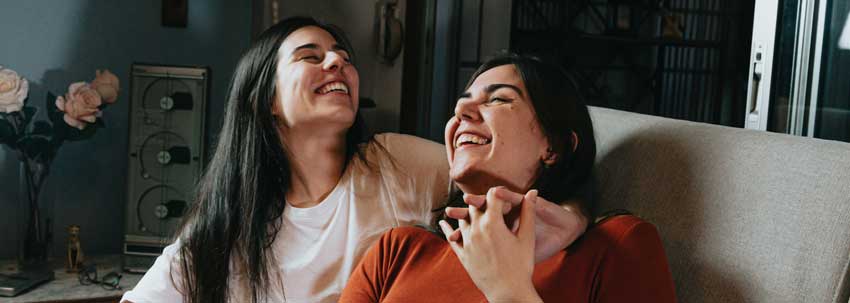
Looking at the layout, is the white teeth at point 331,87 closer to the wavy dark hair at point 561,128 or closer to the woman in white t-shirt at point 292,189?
the woman in white t-shirt at point 292,189

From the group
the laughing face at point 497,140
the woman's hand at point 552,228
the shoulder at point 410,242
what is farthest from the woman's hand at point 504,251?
the shoulder at point 410,242

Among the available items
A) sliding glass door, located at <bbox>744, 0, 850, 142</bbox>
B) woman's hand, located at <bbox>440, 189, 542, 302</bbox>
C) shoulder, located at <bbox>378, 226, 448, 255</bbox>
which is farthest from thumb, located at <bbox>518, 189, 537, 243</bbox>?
sliding glass door, located at <bbox>744, 0, 850, 142</bbox>

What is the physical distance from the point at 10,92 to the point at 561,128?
5.82ft

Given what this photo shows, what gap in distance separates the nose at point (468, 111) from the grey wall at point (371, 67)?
1550 millimetres

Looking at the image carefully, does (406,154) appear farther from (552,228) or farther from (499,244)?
(499,244)

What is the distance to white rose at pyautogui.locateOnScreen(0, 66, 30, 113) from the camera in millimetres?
2434

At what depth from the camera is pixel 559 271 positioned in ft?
4.06

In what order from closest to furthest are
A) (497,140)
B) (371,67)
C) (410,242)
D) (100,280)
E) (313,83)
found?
(497,140) < (410,242) < (313,83) < (100,280) < (371,67)

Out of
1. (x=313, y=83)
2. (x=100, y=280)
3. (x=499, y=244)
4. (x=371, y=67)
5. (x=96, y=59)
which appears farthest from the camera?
(x=371, y=67)

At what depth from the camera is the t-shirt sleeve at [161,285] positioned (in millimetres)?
1692

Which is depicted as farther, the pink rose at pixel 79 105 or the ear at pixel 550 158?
the pink rose at pixel 79 105

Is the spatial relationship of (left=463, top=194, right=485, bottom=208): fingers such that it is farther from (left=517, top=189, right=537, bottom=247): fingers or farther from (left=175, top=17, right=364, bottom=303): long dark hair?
(left=175, top=17, right=364, bottom=303): long dark hair

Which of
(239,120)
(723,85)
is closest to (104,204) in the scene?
(239,120)

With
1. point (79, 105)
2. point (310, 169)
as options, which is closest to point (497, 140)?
point (310, 169)
